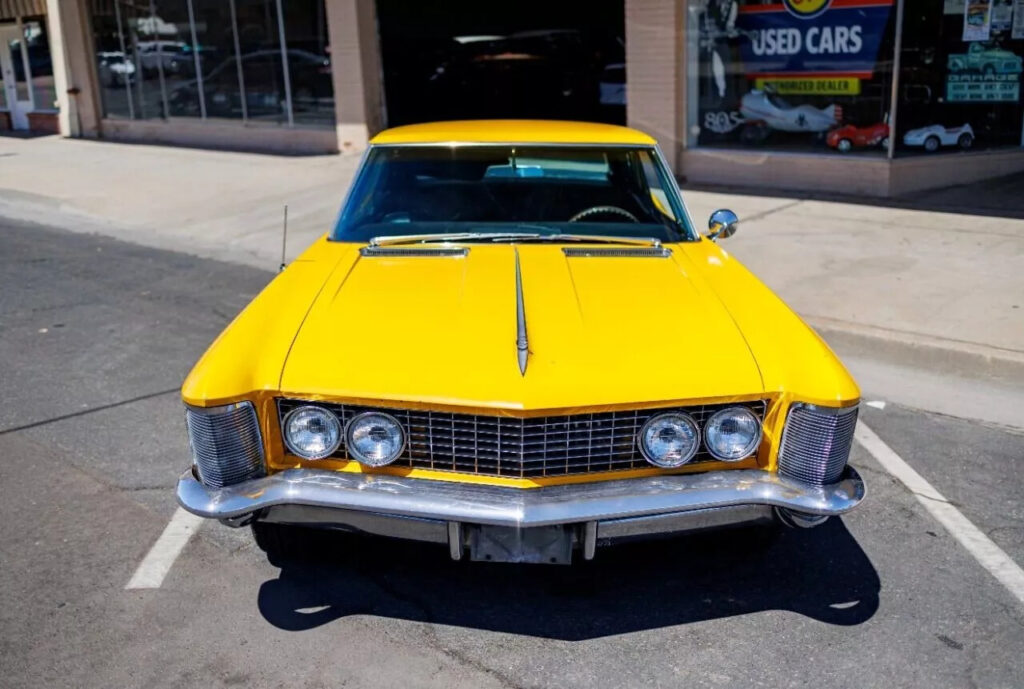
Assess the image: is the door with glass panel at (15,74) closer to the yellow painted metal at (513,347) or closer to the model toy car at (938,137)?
the model toy car at (938,137)

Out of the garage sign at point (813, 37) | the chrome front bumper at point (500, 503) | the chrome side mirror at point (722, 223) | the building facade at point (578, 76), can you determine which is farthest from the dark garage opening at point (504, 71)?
the chrome front bumper at point (500, 503)

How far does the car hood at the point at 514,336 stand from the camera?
339 centimetres

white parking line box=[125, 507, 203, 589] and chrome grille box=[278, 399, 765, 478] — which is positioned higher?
chrome grille box=[278, 399, 765, 478]

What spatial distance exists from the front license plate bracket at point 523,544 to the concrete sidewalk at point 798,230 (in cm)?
401

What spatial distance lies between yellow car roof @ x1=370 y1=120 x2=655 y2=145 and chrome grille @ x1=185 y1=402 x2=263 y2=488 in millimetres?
2208

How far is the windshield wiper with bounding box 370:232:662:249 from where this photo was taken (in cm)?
466

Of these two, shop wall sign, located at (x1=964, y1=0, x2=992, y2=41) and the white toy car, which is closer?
shop wall sign, located at (x1=964, y1=0, x2=992, y2=41)

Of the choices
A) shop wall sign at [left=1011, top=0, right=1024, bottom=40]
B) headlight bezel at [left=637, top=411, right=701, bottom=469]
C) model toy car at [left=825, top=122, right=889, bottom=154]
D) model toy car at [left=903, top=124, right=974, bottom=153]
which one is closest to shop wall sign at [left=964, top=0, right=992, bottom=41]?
shop wall sign at [left=1011, top=0, right=1024, bottom=40]

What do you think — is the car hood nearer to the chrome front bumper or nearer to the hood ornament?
the hood ornament

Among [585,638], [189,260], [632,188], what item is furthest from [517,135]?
[189,260]

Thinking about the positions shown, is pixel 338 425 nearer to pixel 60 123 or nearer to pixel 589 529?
pixel 589 529

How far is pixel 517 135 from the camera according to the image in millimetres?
5199

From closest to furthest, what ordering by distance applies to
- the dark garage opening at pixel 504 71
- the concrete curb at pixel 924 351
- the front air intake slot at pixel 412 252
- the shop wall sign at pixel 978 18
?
the front air intake slot at pixel 412 252, the concrete curb at pixel 924 351, the shop wall sign at pixel 978 18, the dark garage opening at pixel 504 71

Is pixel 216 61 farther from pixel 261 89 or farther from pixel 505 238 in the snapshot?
pixel 505 238
